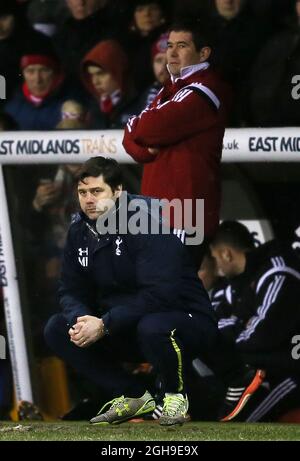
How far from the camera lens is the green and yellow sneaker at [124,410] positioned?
247 inches

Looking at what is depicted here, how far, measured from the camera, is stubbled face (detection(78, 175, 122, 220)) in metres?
6.38

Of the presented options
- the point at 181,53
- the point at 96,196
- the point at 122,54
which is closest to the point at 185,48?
the point at 181,53

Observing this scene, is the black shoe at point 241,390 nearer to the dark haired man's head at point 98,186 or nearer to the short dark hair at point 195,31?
the dark haired man's head at point 98,186

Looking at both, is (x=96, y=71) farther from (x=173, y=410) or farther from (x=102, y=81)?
(x=173, y=410)

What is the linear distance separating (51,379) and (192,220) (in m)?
1.69

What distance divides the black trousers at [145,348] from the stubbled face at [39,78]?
205cm

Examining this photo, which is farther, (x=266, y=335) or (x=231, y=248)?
(x=231, y=248)

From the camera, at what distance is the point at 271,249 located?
759 cm

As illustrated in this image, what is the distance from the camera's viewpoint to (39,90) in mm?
8180

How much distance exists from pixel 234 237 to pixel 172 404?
1.76 metres

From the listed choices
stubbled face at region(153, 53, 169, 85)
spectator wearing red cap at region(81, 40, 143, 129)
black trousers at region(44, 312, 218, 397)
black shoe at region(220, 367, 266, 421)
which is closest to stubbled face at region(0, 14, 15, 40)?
spectator wearing red cap at region(81, 40, 143, 129)

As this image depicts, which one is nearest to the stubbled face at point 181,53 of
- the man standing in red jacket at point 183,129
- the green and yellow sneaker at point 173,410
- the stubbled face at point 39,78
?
the man standing in red jacket at point 183,129

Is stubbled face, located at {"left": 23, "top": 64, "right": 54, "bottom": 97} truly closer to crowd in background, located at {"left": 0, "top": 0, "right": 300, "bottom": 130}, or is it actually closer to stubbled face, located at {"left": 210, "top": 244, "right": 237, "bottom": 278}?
crowd in background, located at {"left": 0, "top": 0, "right": 300, "bottom": 130}
